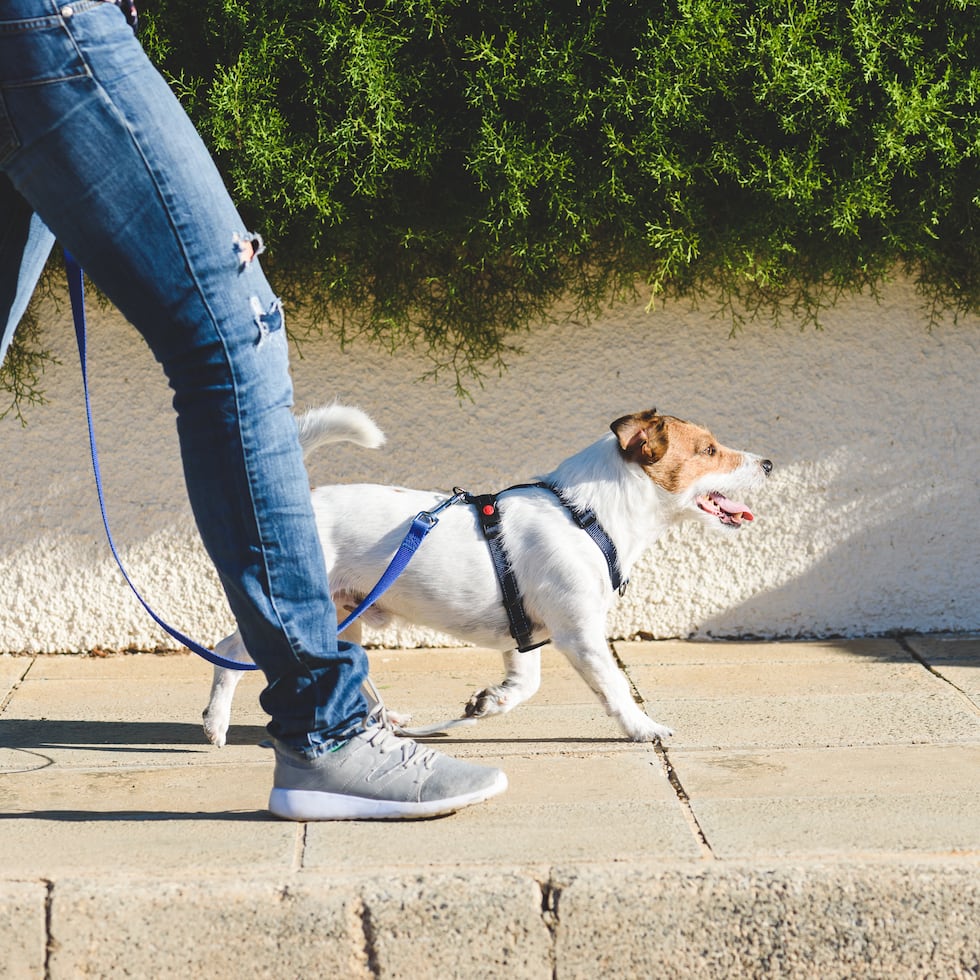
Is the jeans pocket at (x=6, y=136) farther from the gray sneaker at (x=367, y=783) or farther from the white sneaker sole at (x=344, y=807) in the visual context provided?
the white sneaker sole at (x=344, y=807)

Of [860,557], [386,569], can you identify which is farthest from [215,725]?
[860,557]

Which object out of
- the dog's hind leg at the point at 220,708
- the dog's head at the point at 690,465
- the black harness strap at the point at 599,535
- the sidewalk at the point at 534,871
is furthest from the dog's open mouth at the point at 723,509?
the dog's hind leg at the point at 220,708

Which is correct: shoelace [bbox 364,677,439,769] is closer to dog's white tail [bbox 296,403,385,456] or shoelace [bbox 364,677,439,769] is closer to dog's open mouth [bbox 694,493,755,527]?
dog's white tail [bbox 296,403,385,456]

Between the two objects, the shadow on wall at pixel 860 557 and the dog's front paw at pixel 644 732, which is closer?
the dog's front paw at pixel 644 732

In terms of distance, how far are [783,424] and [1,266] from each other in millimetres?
3138

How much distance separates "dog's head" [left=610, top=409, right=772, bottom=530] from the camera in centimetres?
379

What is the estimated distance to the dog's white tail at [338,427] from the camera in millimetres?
3637

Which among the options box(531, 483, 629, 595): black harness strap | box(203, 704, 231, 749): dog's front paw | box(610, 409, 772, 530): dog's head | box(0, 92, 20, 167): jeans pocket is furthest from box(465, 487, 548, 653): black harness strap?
box(0, 92, 20, 167): jeans pocket

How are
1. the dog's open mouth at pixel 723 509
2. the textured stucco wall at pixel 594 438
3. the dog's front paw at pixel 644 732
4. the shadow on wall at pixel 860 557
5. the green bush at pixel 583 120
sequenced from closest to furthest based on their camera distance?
the dog's front paw at pixel 644 732, the dog's open mouth at pixel 723 509, the green bush at pixel 583 120, the textured stucco wall at pixel 594 438, the shadow on wall at pixel 860 557

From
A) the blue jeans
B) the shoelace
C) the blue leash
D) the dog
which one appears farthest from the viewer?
the dog

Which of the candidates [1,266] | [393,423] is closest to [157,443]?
[393,423]

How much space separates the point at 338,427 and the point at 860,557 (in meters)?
2.36

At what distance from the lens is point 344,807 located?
2.61 metres

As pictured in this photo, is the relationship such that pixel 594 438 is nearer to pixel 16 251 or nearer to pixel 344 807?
pixel 344 807
